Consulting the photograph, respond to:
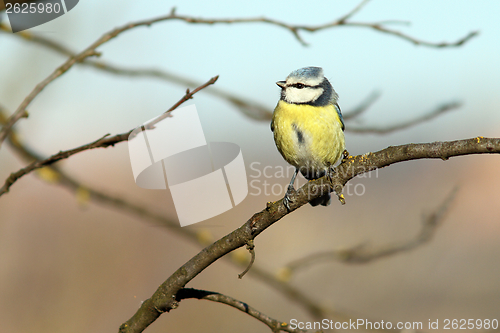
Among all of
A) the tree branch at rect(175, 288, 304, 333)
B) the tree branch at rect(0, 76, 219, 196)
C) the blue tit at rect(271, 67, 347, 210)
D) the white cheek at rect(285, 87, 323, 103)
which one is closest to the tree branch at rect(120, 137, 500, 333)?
the tree branch at rect(175, 288, 304, 333)

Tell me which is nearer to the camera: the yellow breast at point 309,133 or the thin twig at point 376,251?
the thin twig at point 376,251

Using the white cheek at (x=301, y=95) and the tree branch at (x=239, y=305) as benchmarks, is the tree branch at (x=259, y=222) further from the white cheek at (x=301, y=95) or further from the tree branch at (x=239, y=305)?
the white cheek at (x=301, y=95)

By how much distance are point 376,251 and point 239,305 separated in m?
1.10

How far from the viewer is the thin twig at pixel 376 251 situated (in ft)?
6.82

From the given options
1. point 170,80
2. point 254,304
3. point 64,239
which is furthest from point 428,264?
point 170,80

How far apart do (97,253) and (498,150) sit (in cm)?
499

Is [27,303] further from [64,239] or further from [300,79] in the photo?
[300,79]

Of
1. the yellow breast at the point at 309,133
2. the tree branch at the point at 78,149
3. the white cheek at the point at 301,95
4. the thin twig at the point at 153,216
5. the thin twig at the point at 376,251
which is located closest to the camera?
the tree branch at the point at 78,149

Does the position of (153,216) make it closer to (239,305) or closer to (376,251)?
(239,305)

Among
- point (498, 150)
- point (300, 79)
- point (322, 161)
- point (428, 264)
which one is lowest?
point (498, 150)

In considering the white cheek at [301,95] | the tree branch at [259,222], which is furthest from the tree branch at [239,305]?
the white cheek at [301,95]

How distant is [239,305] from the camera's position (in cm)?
125

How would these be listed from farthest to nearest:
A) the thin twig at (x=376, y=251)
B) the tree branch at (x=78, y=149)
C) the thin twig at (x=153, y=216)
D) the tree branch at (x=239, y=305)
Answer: the thin twig at (x=376, y=251), the thin twig at (x=153, y=216), the tree branch at (x=239, y=305), the tree branch at (x=78, y=149)

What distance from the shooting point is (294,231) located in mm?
6777
